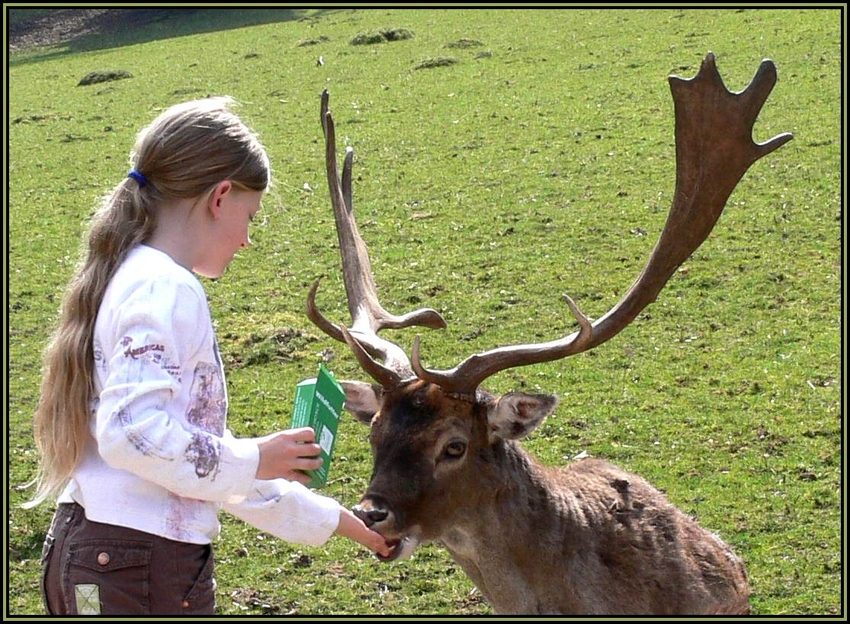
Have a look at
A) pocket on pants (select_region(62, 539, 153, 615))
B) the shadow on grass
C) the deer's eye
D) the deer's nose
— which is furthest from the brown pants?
the shadow on grass

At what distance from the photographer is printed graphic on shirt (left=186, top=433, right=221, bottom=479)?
320 centimetres

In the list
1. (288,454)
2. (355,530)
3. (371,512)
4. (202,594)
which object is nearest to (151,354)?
(288,454)

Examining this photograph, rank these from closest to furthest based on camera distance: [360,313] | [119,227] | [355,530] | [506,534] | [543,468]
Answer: [119,227] → [355,530] → [506,534] → [543,468] → [360,313]

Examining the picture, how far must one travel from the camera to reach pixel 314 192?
14.4 metres

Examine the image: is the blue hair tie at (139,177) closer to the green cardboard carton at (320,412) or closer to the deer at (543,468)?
the green cardboard carton at (320,412)

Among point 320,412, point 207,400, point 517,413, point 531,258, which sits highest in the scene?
point 207,400

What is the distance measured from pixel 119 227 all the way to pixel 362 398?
187 cm

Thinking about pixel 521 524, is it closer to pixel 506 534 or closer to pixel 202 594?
pixel 506 534

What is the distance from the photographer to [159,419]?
3.16m

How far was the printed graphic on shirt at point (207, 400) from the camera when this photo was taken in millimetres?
3354

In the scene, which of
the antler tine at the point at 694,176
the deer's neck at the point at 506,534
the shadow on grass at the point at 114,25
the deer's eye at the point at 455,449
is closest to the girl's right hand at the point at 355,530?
the deer's eye at the point at 455,449

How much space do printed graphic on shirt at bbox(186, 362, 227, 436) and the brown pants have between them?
31 centimetres

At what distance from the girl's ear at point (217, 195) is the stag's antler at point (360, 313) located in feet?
4.61
